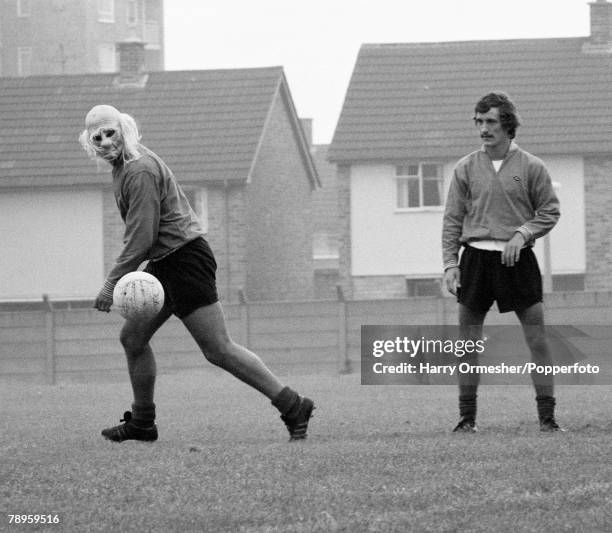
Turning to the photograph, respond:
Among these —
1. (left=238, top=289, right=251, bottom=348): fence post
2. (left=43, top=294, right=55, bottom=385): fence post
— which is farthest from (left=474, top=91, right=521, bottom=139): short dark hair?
(left=43, top=294, right=55, bottom=385): fence post

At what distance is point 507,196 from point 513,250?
0.39 metres

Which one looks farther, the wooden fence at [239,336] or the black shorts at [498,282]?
the wooden fence at [239,336]

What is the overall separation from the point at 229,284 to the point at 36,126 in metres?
8.78

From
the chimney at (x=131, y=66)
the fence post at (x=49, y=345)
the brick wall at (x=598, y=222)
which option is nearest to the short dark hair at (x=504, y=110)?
the fence post at (x=49, y=345)

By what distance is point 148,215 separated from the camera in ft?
28.9

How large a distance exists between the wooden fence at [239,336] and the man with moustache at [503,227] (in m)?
17.4

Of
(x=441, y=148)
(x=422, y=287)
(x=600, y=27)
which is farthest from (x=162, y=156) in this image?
(x=600, y=27)

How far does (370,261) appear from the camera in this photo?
45.8 metres

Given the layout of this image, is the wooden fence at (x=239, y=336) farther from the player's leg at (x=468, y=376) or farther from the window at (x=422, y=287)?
the window at (x=422, y=287)

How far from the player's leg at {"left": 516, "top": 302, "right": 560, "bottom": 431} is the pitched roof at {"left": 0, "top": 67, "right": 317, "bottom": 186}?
36306 millimetres

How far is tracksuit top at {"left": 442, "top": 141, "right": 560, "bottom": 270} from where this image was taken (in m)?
9.22

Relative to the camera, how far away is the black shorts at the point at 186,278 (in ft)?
29.3

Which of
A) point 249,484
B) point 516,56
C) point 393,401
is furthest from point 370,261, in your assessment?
point 249,484

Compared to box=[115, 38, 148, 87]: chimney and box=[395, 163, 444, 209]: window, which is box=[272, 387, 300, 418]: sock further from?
box=[115, 38, 148, 87]: chimney
